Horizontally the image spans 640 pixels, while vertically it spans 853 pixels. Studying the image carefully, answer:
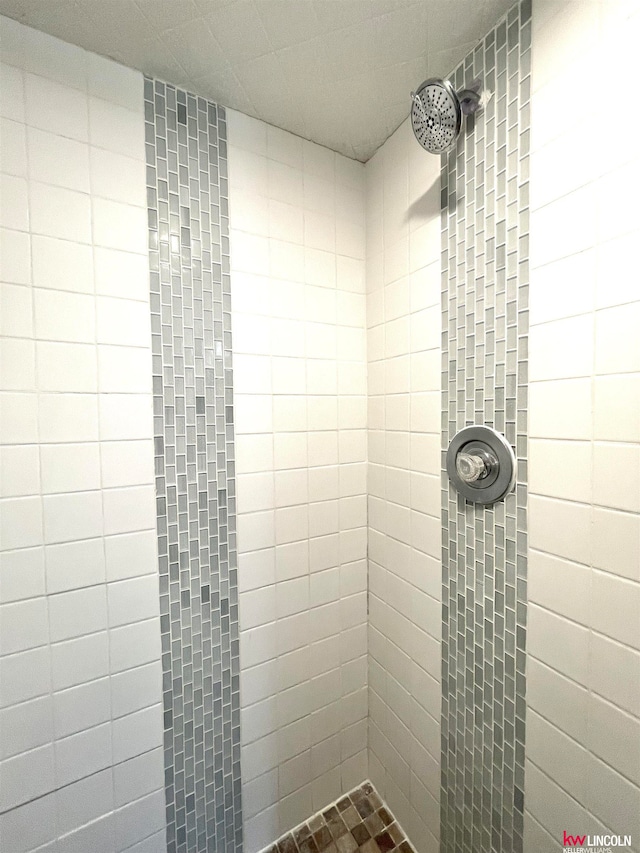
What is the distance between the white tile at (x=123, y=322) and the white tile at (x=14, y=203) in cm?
20

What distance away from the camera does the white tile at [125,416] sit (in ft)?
2.83

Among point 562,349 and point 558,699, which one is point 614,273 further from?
point 558,699

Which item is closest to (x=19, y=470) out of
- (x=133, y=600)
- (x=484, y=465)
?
(x=133, y=600)

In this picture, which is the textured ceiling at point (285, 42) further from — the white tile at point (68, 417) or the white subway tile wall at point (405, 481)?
the white tile at point (68, 417)

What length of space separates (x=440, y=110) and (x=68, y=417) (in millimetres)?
1085

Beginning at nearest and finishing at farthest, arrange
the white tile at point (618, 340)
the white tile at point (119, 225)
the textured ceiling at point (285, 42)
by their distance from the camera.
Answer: the white tile at point (618, 340) → the textured ceiling at point (285, 42) → the white tile at point (119, 225)

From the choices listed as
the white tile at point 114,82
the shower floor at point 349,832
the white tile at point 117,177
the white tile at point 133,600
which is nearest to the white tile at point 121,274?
the white tile at point 117,177

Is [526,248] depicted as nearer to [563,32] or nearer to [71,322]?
[563,32]

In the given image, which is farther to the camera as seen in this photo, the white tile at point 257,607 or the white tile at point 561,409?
the white tile at point 257,607

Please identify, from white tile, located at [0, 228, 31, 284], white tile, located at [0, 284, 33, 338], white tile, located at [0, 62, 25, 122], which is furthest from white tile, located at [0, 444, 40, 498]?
white tile, located at [0, 62, 25, 122]

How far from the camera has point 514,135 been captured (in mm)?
750

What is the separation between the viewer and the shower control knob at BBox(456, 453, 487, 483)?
80 centimetres

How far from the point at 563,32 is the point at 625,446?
0.78 meters

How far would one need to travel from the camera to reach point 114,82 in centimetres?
85
